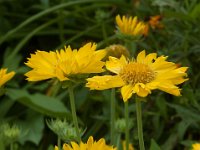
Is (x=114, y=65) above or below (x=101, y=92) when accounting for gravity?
below

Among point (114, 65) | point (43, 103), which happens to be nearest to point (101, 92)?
point (43, 103)

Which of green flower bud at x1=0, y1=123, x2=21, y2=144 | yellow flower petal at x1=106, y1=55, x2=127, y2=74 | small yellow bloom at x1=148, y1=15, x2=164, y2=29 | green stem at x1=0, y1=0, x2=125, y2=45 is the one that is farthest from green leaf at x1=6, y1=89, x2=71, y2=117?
yellow flower petal at x1=106, y1=55, x2=127, y2=74

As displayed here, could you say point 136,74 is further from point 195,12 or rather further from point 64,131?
point 195,12

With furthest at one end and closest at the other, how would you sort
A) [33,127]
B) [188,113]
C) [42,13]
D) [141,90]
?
[42,13]
[33,127]
[188,113]
[141,90]

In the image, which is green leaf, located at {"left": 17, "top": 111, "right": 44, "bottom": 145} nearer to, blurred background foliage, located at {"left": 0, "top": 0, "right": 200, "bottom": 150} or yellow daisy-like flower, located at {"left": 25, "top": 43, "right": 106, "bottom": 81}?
blurred background foliage, located at {"left": 0, "top": 0, "right": 200, "bottom": 150}

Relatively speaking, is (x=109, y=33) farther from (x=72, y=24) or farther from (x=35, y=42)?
(x=35, y=42)

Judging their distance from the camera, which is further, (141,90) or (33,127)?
(33,127)

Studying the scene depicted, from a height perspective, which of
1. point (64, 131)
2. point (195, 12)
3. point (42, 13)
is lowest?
point (64, 131)
